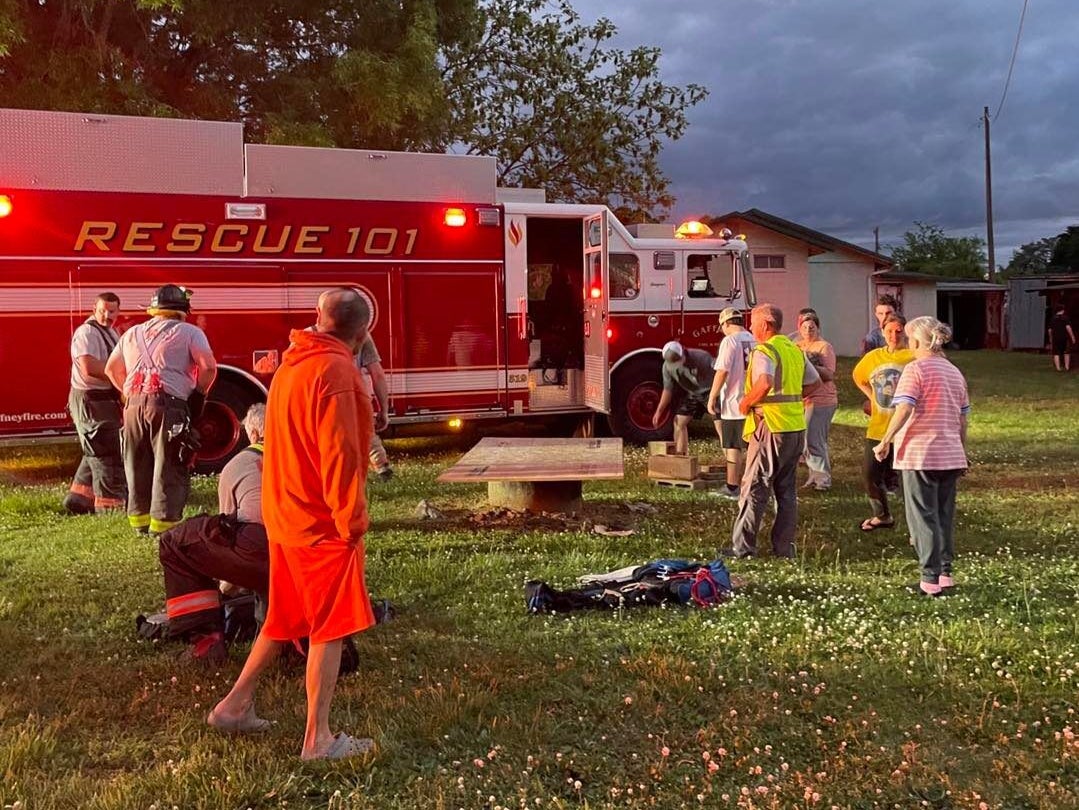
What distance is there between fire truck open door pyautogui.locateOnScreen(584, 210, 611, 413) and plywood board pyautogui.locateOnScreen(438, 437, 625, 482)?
91.0 inches

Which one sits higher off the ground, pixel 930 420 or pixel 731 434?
pixel 930 420

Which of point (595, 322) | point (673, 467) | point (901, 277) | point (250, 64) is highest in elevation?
point (250, 64)

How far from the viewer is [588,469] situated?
7039 mm

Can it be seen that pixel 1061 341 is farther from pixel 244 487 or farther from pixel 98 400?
pixel 244 487

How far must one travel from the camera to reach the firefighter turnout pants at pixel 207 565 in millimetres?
4148

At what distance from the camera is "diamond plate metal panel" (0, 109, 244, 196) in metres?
9.04

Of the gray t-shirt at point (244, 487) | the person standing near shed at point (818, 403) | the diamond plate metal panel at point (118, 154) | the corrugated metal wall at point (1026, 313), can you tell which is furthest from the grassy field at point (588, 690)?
the corrugated metal wall at point (1026, 313)

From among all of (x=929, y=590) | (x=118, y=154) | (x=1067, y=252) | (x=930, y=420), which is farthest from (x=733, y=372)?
(x=1067, y=252)

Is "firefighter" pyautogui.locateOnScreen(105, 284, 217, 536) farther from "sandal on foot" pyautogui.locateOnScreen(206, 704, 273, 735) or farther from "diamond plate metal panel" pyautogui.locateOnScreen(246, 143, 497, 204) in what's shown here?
"diamond plate metal panel" pyautogui.locateOnScreen(246, 143, 497, 204)

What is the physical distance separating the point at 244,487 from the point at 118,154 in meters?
6.43

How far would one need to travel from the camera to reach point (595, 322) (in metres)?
11.5

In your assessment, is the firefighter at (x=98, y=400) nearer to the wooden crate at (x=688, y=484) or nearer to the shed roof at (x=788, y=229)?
the wooden crate at (x=688, y=484)

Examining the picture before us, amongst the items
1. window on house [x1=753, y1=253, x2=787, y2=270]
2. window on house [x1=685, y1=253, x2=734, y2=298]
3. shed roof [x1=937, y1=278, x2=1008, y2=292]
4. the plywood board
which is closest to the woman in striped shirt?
the plywood board

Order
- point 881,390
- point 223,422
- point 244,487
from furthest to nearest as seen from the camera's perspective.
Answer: point 223,422, point 881,390, point 244,487
